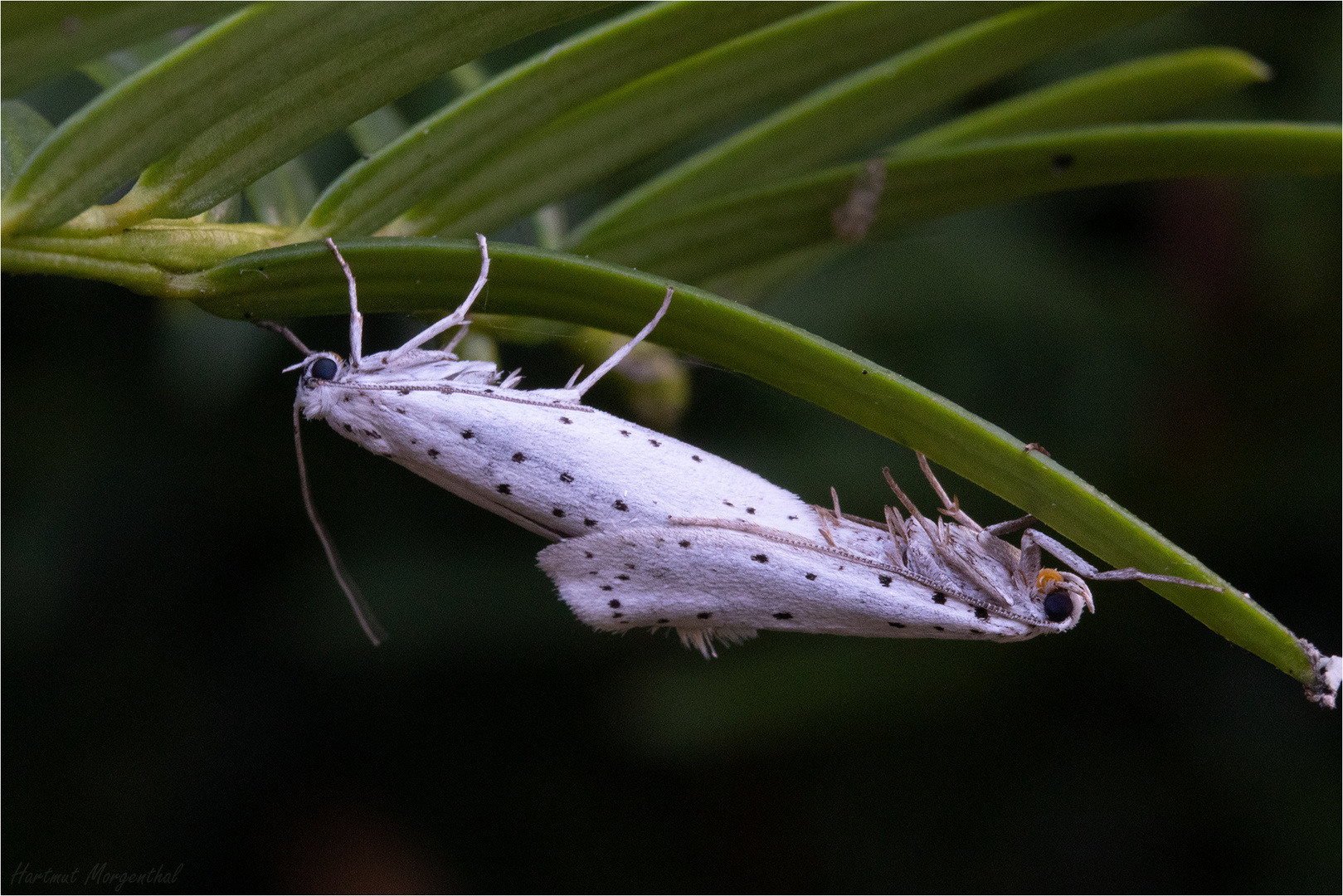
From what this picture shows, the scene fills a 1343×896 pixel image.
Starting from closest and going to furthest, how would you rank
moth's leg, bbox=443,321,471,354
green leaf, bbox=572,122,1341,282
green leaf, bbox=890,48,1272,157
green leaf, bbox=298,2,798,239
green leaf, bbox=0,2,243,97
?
green leaf, bbox=0,2,243,97 → green leaf, bbox=298,2,798,239 → green leaf, bbox=572,122,1341,282 → moth's leg, bbox=443,321,471,354 → green leaf, bbox=890,48,1272,157

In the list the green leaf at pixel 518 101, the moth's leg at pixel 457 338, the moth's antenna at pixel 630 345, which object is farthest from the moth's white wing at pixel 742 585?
the green leaf at pixel 518 101

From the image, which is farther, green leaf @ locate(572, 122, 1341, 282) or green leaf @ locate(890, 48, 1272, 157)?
green leaf @ locate(890, 48, 1272, 157)

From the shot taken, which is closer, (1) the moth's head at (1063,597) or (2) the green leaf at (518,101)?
(2) the green leaf at (518,101)

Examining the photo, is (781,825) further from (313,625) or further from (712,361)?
(712,361)

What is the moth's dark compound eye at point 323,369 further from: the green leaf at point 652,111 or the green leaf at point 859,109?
the green leaf at point 859,109

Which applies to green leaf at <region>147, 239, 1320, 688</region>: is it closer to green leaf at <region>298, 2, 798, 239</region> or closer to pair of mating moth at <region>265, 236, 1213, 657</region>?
green leaf at <region>298, 2, 798, 239</region>

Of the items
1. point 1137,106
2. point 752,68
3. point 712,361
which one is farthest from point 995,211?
point 712,361

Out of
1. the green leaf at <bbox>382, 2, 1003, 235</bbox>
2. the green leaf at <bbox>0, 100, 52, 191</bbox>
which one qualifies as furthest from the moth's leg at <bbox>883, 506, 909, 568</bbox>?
the green leaf at <bbox>0, 100, 52, 191</bbox>

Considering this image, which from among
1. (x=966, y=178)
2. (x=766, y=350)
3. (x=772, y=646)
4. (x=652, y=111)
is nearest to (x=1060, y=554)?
(x=966, y=178)
